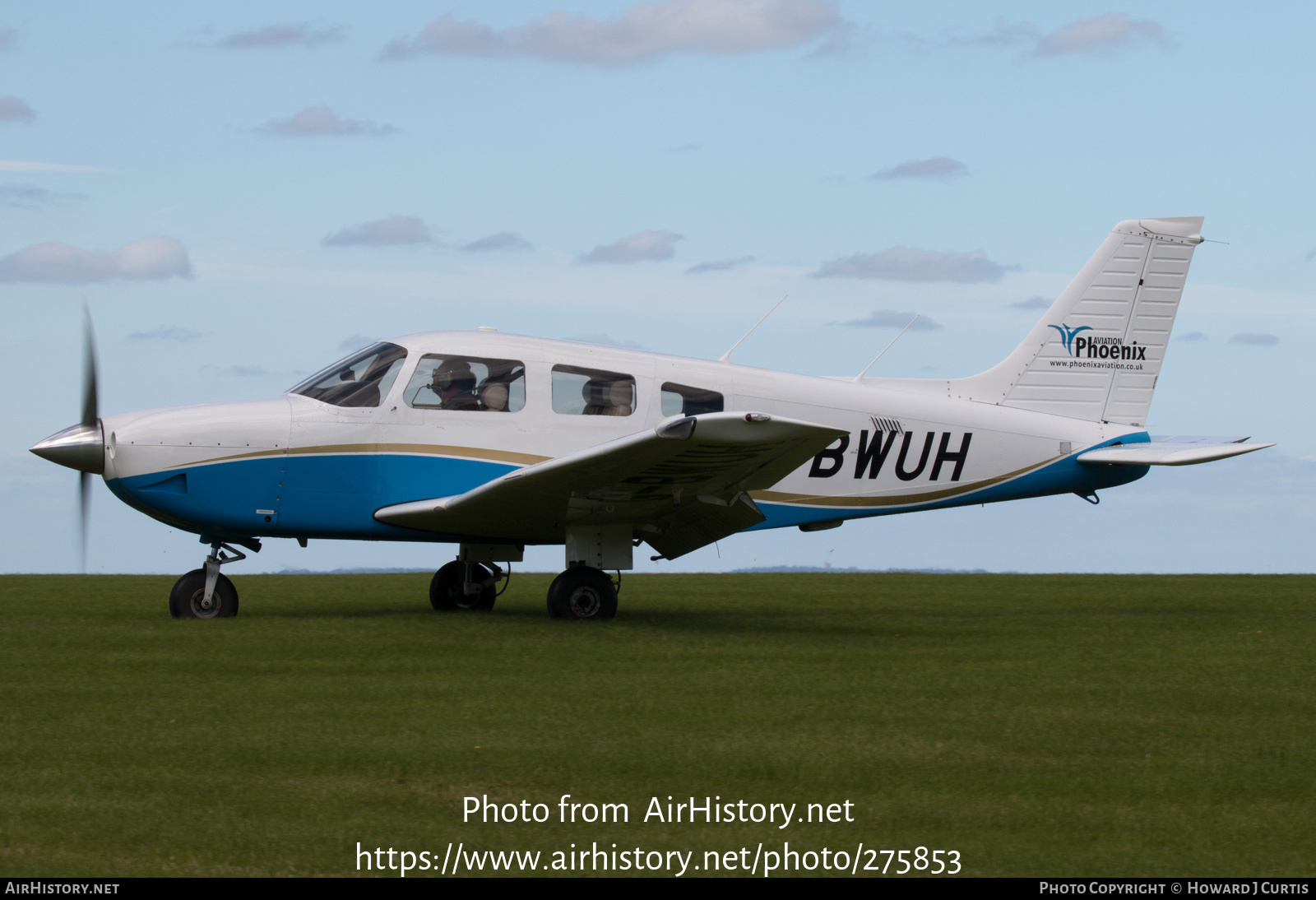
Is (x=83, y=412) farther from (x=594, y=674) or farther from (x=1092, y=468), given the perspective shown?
(x=1092, y=468)

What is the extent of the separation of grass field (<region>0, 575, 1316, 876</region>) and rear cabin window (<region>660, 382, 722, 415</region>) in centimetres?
192

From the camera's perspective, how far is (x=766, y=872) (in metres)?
4.43

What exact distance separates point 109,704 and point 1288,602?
11.8 meters

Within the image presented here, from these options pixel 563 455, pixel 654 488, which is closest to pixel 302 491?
pixel 563 455

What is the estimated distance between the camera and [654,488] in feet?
35.5

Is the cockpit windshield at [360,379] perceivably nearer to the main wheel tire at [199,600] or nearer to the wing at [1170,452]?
the main wheel tire at [199,600]

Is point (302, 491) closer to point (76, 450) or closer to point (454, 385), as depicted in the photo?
point (454, 385)

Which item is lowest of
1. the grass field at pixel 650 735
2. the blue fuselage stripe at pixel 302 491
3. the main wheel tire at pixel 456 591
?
the main wheel tire at pixel 456 591

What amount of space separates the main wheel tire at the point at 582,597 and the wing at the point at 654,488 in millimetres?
493

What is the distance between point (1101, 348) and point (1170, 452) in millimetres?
1370

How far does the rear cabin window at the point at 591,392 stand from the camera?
11867mm

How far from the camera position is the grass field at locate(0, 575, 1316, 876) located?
4.75 metres

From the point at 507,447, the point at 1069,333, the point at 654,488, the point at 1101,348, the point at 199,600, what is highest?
the point at 1069,333

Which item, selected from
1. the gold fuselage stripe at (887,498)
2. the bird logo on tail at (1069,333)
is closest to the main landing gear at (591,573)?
the gold fuselage stripe at (887,498)
